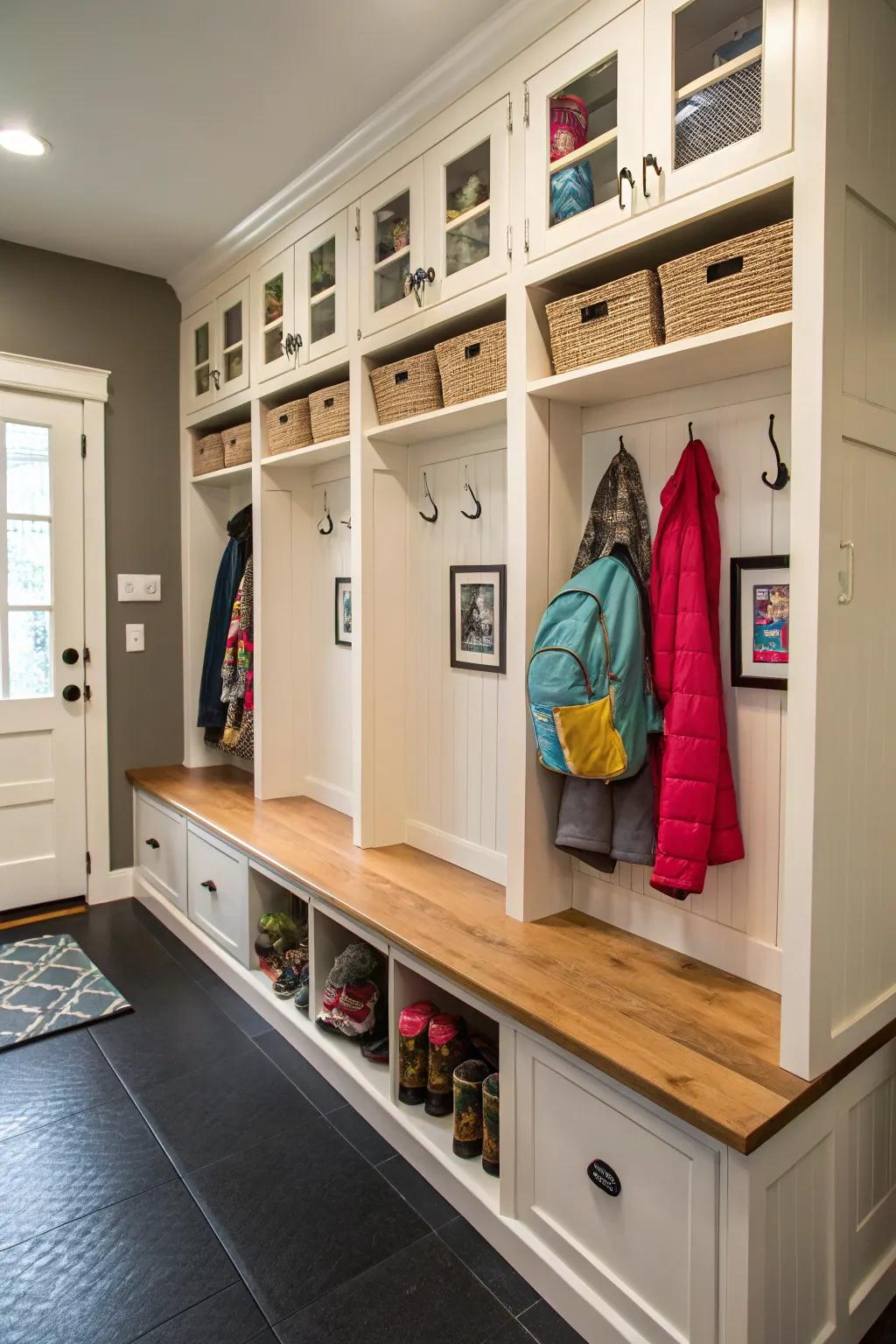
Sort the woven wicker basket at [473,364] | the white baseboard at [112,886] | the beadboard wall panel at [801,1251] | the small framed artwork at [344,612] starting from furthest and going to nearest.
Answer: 1. the white baseboard at [112,886]
2. the small framed artwork at [344,612]
3. the woven wicker basket at [473,364]
4. the beadboard wall panel at [801,1251]

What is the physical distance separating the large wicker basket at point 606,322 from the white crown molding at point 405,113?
64 cm

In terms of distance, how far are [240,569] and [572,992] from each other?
2.65 metres

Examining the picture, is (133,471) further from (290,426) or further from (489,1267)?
(489,1267)

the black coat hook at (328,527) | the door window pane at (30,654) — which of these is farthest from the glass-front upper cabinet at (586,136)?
the door window pane at (30,654)

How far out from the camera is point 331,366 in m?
2.86

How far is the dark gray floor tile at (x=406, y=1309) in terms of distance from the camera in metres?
1.62

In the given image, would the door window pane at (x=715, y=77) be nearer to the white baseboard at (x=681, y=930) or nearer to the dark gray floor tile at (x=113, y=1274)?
the white baseboard at (x=681, y=930)

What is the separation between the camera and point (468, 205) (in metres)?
2.27

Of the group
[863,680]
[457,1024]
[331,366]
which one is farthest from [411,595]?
[863,680]

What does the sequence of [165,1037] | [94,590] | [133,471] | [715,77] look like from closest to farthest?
[715,77]
[165,1037]
[94,590]
[133,471]

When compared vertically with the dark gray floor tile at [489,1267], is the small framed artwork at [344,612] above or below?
above

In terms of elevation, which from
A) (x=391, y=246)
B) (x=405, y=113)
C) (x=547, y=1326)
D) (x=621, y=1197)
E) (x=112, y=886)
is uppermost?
(x=405, y=113)

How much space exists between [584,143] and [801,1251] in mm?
2327

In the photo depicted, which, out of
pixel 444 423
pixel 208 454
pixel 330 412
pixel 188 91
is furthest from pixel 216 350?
pixel 444 423
